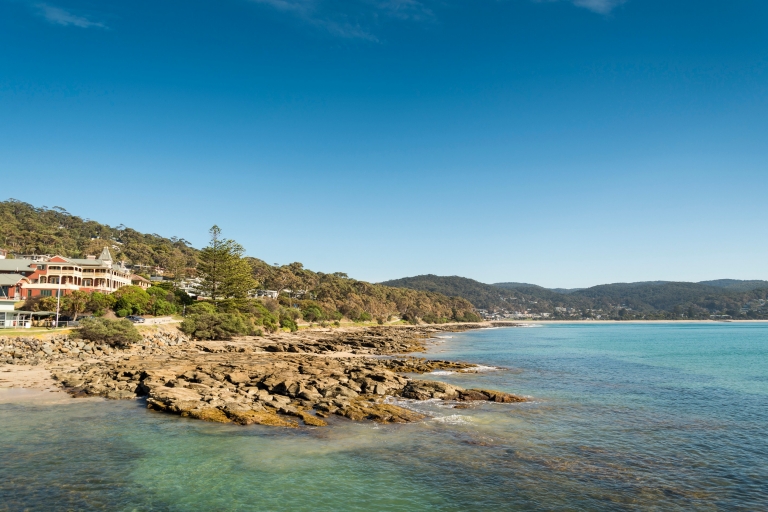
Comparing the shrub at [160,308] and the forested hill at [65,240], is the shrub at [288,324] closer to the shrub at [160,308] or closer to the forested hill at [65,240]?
the shrub at [160,308]

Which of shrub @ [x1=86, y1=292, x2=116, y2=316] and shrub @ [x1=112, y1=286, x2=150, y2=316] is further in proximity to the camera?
shrub @ [x1=112, y1=286, x2=150, y2=316]

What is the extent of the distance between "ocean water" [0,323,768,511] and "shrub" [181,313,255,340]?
35.9 meters

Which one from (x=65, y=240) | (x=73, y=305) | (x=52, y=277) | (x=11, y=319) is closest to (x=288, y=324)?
(x=73, y=305)

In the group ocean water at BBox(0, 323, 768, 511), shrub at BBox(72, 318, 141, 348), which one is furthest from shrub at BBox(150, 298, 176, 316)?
ocean water at BBox(0, 323, 768, 511)

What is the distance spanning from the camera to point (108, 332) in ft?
138

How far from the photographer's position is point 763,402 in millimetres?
26938

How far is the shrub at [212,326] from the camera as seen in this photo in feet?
192

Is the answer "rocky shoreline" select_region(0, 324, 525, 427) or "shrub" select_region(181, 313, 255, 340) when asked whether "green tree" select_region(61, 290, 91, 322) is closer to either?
"shrub" select_region(181, 313, 255, 340)

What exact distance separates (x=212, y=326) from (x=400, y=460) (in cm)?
5047

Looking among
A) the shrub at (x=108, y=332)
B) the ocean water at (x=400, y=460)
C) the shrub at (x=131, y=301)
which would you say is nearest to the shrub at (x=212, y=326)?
the shrub at (x=131, y=301)

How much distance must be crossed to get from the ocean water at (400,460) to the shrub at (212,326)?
35.9 metres

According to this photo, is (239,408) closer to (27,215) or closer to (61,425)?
(61,425)

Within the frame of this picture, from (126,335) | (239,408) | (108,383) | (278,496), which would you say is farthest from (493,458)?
(126,335)

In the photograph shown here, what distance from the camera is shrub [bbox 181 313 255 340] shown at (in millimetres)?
58625
